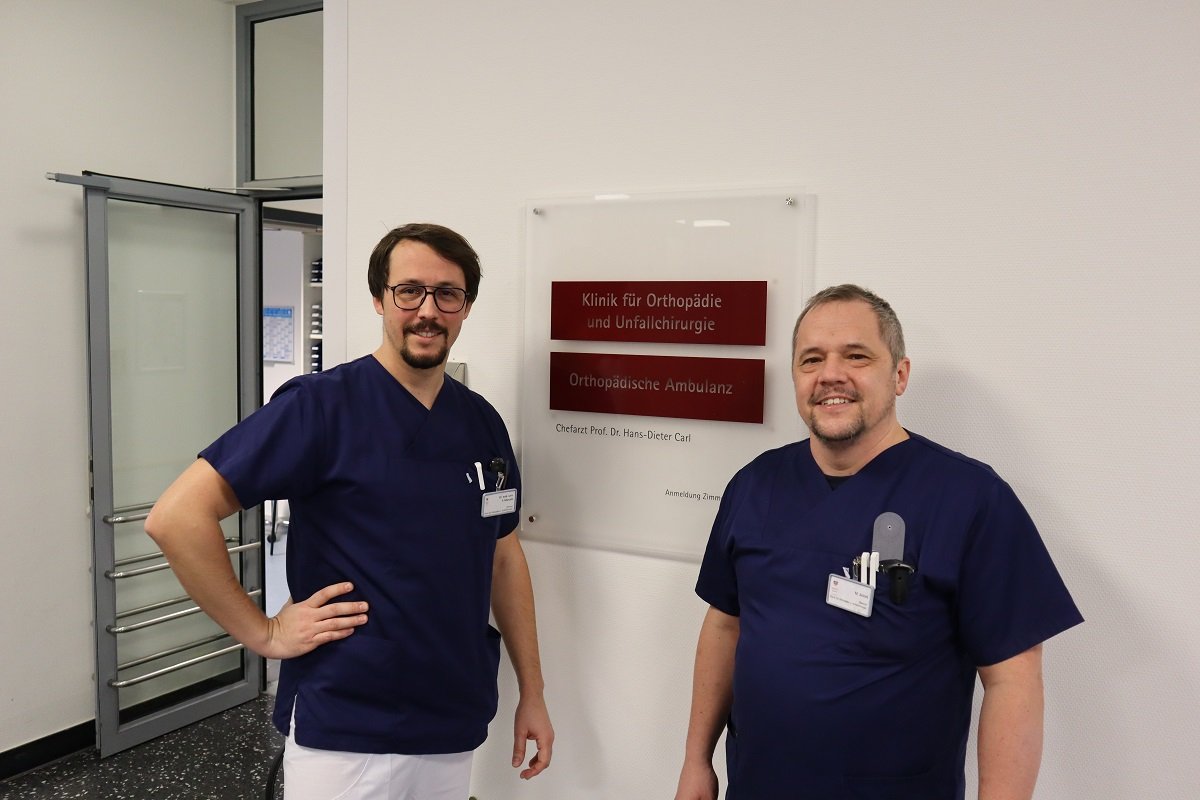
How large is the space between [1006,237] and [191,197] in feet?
8.81

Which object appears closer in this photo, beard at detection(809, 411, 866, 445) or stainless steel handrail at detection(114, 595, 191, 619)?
beard at detection(809, 411, 866, 445)

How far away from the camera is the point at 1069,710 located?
1.42m

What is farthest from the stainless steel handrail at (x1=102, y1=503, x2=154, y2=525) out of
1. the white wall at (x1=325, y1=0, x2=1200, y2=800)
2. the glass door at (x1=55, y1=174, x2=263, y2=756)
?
the white wall at (x1=325, y1=0, x2=1200, y2=800)

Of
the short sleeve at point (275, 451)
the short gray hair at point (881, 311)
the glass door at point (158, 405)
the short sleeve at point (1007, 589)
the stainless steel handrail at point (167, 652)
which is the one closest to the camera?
the short sleeve at point (1007, 589)

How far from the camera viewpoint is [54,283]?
280 centimetres

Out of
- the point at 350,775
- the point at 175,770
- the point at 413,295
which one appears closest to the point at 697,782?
the point at 350,775

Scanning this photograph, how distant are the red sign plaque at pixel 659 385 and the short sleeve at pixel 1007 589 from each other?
1.69 ft

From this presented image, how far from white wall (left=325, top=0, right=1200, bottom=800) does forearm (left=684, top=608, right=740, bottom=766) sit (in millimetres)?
240

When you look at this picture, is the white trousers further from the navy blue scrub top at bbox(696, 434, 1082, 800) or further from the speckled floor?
the speckled floor

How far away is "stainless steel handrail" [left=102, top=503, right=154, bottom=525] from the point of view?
292 centimetres

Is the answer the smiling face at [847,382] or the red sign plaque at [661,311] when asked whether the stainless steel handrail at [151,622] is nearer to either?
the red sign plaque at [661,311]

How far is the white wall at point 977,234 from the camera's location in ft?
4.44

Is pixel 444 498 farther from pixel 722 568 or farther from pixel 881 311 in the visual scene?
pixel 881 311

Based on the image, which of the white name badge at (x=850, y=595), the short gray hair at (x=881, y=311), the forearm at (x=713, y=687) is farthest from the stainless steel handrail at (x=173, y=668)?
the short gray hair at (x=881, y=311)
